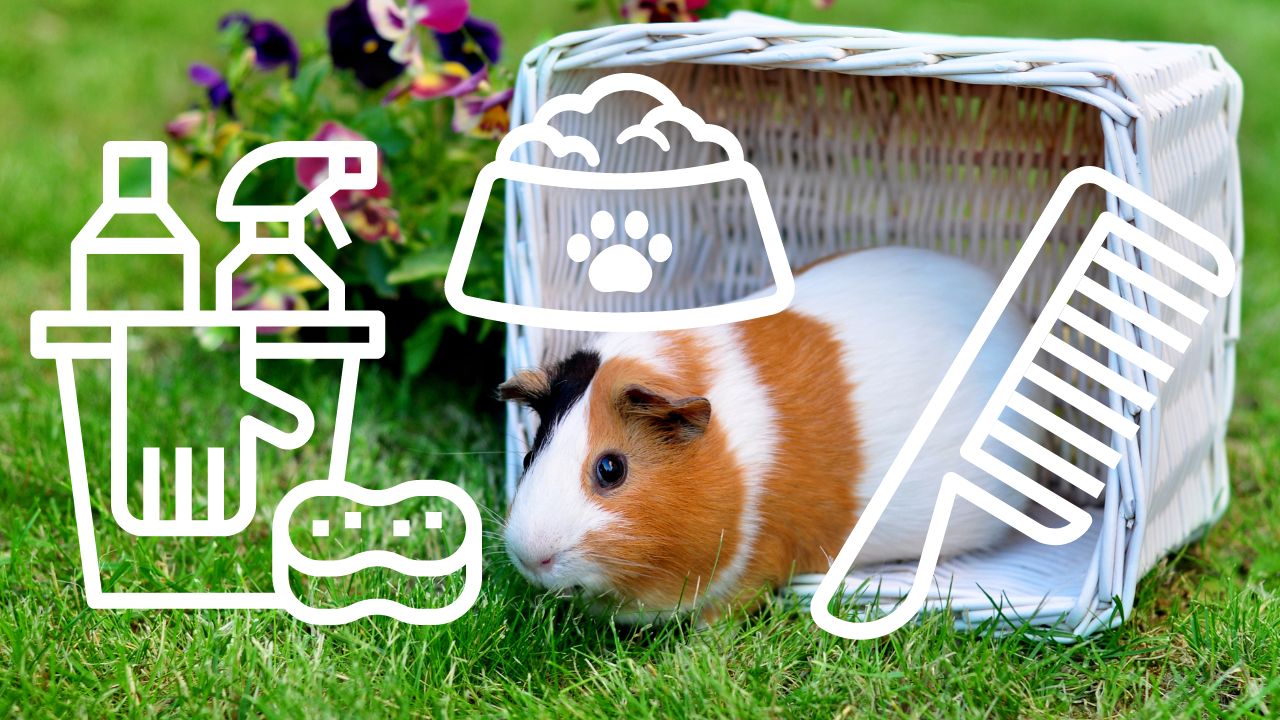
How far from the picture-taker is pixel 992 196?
2.76m

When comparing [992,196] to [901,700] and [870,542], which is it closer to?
[870,542]

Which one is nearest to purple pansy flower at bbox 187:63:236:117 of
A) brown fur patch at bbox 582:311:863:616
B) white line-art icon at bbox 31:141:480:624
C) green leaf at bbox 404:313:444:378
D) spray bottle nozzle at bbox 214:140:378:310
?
white line-art icon at bbox 31:141:480:624

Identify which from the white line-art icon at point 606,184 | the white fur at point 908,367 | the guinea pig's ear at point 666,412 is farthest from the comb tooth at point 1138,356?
the guinea pig's ear at point 666,412

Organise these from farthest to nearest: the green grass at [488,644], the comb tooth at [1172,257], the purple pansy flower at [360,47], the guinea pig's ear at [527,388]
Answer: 1. the purple pansy flower at [360,47]
2. the guinea pig's ear at [527,388]
3. the comb tooth at [1172,257]
4. the green grass at [488,644]

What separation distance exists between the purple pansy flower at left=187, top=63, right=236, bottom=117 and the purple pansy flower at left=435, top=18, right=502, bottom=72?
0.56m

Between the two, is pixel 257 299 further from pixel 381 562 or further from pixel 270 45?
pixel 381 562

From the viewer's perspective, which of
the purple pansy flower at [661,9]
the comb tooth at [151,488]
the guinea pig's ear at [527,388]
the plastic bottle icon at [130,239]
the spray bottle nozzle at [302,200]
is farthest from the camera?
the purple pansy flower at [661,9]

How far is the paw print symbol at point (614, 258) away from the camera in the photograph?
242cm

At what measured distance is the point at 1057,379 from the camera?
85.1 inches

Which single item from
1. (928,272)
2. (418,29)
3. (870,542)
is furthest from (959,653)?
(418,29)

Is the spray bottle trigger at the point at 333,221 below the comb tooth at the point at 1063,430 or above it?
above

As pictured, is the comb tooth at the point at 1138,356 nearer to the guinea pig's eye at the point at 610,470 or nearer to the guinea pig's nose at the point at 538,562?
the guinea pig's eye at the point at 610,470

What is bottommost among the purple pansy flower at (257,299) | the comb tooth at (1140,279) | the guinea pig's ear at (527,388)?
the purple pansy flower at (257,299)

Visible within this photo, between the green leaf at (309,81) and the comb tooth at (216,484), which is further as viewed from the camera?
the green leaf at (309,81)
